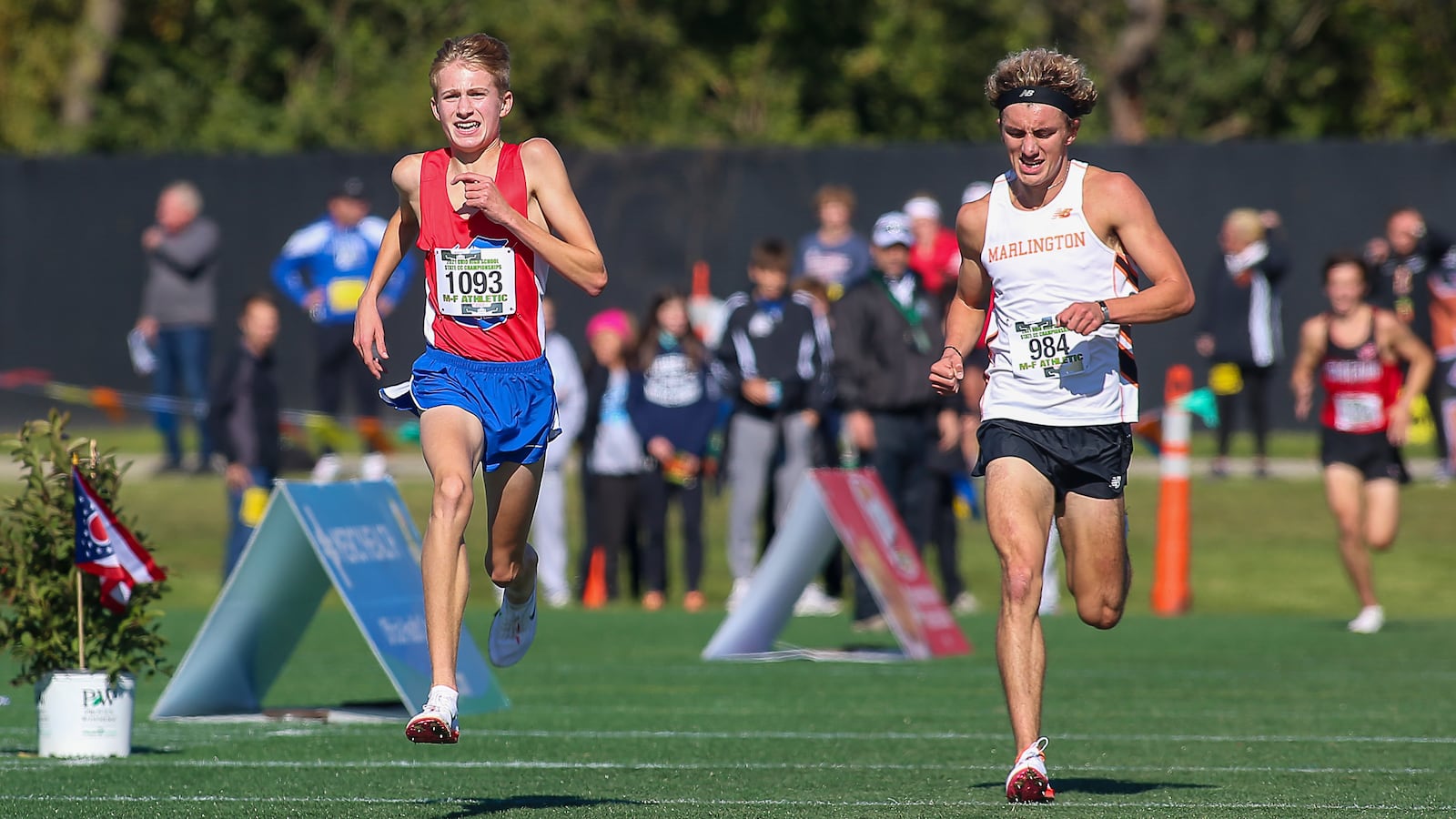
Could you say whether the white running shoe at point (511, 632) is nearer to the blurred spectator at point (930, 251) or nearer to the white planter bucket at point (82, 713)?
the white planter bucket at point (82, 713)

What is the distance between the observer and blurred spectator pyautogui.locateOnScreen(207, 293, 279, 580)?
15844 millimetres

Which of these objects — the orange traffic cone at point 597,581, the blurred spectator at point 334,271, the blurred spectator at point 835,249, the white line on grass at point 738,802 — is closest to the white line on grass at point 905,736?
the white line on grass at point 738,802

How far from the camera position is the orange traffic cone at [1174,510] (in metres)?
16.4

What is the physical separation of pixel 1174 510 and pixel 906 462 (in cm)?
220

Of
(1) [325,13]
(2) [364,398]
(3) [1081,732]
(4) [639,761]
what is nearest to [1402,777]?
(3) [1081,732]

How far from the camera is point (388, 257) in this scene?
7867 millimetres

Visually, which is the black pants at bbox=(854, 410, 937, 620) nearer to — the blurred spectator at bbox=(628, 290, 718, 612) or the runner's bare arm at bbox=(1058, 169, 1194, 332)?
the blurred spectator at bbox=(628, 290, 718, 612)

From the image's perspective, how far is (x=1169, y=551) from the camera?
54.7 feet

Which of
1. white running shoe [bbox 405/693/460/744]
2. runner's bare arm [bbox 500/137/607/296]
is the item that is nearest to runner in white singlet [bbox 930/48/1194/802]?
runner's bare arm [bbox 500/137/607/296]

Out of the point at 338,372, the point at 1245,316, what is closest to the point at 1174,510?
the point at 1245,316

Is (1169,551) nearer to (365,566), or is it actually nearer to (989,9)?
(365,566)

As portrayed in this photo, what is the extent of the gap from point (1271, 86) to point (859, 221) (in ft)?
33.2

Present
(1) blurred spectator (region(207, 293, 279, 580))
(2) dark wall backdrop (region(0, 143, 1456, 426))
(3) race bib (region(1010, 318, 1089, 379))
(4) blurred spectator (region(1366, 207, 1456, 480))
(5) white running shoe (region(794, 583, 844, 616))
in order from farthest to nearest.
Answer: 1. (2) dark wall backdrop (region(0, 143, 1456, 426))
2. (4) blurred spectator (region(1366, 207, 1456, 480))
3. (5) white running shoe (region(794, 583, 844, 616))
4. (1) blurred spectator (region(207, 293, 279, 580))
5. (3) race bib (region(1010, 318, 1089, 379))

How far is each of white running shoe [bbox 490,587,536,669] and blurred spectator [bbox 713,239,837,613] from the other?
7302 mm
